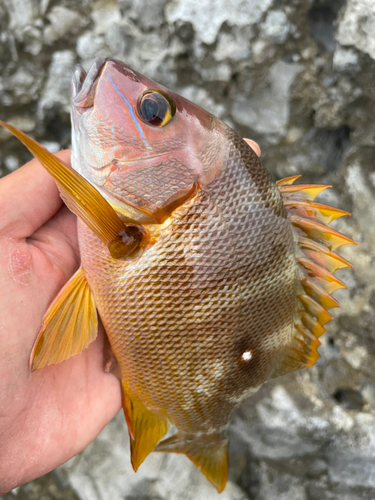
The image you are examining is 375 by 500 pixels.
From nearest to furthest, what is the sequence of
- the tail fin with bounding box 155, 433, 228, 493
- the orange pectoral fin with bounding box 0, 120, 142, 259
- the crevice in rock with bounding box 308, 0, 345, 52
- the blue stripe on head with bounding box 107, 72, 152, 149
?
the orange pectoral fin with bounding box 0, 120, 142, 259 < the blue stripe on head with bounding box 107, 72, 152, 149 < the tail fin with bounding box 155, 433, 228, 493 < the crevice in rock with bounding box 308, 0, 345, 52

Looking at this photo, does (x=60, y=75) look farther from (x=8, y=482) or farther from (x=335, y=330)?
(x=335, y=330)

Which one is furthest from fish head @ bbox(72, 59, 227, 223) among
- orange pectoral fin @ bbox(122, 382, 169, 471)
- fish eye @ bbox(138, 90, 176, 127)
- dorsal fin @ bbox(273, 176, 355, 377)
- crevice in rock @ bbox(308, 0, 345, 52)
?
crevice in rock @ bbox(308, 0, 345, 52)

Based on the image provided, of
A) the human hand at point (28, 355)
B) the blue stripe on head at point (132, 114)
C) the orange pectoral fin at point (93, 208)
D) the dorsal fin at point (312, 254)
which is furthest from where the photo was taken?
the dorsal fin at point (312, 254)

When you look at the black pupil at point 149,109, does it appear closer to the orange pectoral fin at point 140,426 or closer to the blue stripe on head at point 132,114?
the blue stripe on head at point 132,114

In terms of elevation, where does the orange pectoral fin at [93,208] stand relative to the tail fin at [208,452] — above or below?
above

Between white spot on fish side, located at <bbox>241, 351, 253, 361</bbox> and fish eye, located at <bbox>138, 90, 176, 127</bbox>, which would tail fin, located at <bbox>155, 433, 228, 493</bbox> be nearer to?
white spot on fish side, located at <bbox>241, 351, 253, 361</bbox>

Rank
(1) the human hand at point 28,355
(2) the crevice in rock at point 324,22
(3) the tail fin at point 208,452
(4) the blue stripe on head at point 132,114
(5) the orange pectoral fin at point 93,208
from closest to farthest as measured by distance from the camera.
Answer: (5) the orange pectoral fin at point 93,208 < (4) the blue stripe on head at point 132,114 < (1) the human hand at point 28,355 < (3) the tail fin at point 208,452 < (2) the crevice in rock at point 324,22

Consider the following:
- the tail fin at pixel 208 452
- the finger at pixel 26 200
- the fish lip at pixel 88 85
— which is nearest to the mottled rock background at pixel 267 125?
the tail fin at pixel 208 452
